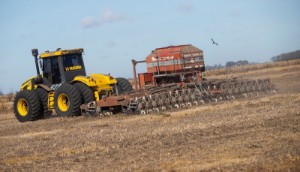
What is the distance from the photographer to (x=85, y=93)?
20047 millimetres

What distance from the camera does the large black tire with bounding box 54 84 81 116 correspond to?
64.6ft

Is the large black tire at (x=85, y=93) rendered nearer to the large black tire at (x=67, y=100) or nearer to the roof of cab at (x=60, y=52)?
the large black tire at (x=67, y=100)

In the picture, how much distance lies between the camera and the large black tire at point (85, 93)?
2000 centimetres

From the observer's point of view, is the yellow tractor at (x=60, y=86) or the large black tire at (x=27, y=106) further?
the large black tire at (x=27, y=106)

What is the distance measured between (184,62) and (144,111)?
5218 millimetres

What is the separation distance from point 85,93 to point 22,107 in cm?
359

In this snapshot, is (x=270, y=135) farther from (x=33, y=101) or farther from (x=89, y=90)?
(x=33, y=101)

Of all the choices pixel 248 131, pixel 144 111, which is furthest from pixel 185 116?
pixel 248 131

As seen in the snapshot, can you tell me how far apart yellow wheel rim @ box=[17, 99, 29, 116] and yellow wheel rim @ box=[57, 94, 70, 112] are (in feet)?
6.85

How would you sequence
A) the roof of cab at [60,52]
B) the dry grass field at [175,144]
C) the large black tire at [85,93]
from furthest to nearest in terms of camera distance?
the roof of cab at [60,52] → the large black tire at [85,93] → the dry grass field at [175,144]

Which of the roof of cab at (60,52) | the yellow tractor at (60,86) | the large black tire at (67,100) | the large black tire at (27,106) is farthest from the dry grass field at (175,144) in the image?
the roof of cab at (60,52)

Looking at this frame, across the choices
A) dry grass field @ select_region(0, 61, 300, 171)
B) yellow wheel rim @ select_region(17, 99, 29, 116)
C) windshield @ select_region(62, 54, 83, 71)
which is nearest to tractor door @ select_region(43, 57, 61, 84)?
windshield @ select_region(62, 54, 83, 71)

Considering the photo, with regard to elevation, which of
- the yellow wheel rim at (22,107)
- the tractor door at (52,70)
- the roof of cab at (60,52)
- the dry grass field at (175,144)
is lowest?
the dry grass field at (175,144)

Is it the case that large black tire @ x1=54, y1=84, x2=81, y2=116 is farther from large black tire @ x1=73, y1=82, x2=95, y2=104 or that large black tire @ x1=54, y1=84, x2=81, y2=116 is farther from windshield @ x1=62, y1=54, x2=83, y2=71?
windshield @ x1=62, y1=54, x2=83, y2=71
